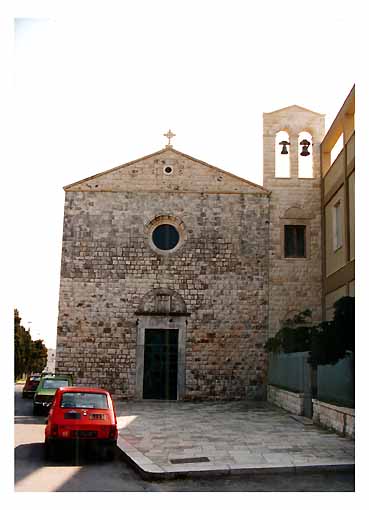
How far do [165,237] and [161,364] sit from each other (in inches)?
148

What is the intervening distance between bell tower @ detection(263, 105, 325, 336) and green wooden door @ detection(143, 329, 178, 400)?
292cm

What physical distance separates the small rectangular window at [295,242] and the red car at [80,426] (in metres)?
9.81

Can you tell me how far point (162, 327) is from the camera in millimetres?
16531

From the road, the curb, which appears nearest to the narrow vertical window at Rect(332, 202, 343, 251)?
the curb

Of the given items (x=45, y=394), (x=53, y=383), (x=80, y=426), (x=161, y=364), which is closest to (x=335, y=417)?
(x=80, y=426)

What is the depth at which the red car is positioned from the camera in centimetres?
784

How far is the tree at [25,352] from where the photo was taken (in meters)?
24.8

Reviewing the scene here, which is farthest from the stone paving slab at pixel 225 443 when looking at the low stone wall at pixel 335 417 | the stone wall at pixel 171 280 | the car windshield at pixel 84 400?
the stone wall at pixel 171 280

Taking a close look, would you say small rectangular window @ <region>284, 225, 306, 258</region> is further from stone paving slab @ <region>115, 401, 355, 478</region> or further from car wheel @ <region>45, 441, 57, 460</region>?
car wheel @ <region>45, 441, 57, 460</region>

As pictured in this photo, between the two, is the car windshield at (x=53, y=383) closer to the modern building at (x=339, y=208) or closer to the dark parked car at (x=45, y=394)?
the dark parked car at (x=45, y=394)

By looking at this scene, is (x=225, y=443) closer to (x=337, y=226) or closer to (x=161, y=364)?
(x=161, y=364)
